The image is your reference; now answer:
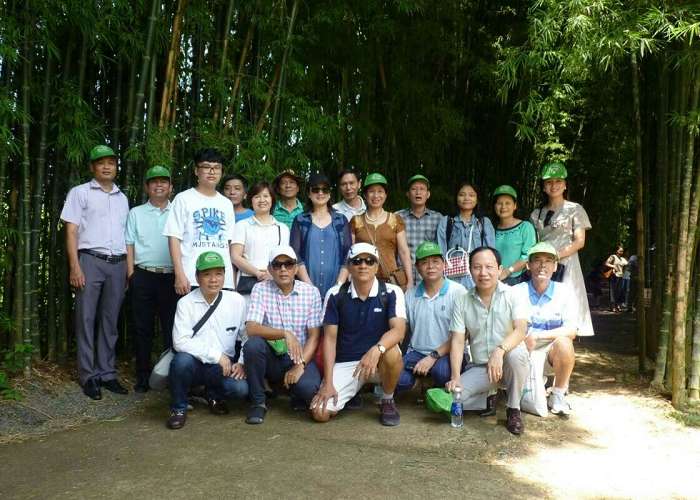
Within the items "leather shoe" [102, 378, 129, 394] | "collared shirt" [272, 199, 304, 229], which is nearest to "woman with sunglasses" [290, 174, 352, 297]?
"collared shirt" [272, 199, 304, 229]

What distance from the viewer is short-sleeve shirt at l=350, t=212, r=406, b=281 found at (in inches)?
155

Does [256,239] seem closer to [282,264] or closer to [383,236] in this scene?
[282,264]

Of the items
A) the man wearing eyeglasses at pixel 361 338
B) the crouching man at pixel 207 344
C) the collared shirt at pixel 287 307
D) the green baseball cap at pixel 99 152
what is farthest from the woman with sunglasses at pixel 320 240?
the green baseball cap at pixel 99 152

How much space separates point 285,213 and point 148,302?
103 centimetres

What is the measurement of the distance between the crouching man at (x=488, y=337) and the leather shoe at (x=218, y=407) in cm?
125

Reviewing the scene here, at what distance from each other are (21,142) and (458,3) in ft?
13.1

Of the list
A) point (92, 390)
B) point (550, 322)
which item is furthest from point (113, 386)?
point (550, 322)

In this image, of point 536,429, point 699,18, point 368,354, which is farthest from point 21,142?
point 699,18

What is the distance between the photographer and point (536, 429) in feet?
10.9

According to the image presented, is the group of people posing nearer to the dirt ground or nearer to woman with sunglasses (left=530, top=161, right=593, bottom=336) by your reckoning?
woman with sunglasses (left=530, top=161, right=593, bottom=336)

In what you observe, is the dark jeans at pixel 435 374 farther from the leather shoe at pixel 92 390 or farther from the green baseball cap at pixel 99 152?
the green baseball cap at pixel 99 152

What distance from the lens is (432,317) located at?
369 centimetres

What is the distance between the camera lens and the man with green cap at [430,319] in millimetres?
3551

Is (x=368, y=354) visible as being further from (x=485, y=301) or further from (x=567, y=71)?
(x=567, y=71)
